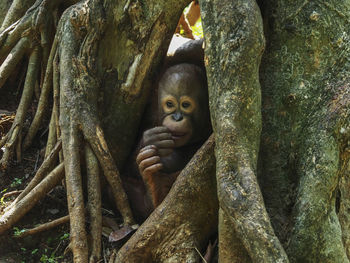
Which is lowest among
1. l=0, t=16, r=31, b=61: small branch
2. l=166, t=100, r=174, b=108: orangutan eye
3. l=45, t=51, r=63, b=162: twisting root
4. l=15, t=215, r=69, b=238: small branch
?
l=15, t=215, r=69, b=238: small branch

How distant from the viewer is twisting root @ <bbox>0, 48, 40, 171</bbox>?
4.89 metres

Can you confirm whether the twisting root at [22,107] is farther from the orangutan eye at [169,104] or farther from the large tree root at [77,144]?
the orangutan eye at [169,104]

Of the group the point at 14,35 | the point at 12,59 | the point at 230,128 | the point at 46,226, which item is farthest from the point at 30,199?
the point at 230,128

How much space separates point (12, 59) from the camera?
16.9 feet

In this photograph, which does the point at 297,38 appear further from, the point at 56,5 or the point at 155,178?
the point at 56,5

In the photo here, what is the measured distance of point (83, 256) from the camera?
375 centimetres

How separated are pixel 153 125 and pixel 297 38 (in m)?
1.71

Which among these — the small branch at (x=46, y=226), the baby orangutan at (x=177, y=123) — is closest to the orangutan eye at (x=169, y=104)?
the baby orangutan at (x=177, y=123)

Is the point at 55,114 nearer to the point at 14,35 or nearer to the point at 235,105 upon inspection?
the point at 14,35

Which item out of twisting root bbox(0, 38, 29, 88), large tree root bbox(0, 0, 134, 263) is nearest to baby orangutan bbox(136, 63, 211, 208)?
large tree root bbox(0, 0, 134, 263)

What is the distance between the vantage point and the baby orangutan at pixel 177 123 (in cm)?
425

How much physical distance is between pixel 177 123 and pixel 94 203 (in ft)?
3.08

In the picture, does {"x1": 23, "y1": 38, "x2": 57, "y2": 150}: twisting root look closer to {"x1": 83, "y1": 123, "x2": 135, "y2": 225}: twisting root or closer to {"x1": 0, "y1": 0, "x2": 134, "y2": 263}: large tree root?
{"x1": 0, "y1": 0, "x2": 134, "y2": 263}: large tree root

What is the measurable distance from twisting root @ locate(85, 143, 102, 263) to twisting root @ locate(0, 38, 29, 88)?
4.96 feet
